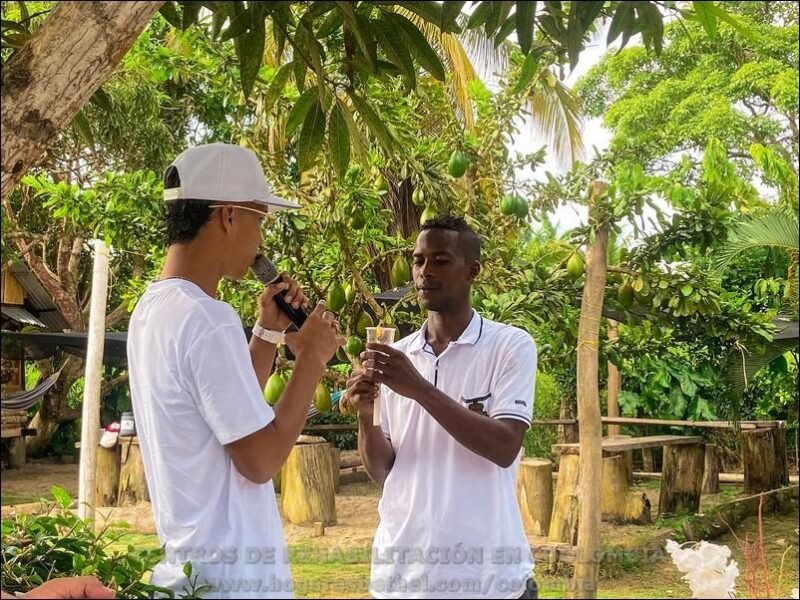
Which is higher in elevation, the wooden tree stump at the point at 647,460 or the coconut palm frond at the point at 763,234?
the coconut palm frond at the point at 763,234

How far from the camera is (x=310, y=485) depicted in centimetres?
641

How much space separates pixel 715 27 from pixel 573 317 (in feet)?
8.78

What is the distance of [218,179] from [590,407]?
9.50 feet

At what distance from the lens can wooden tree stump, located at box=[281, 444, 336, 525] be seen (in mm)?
6391

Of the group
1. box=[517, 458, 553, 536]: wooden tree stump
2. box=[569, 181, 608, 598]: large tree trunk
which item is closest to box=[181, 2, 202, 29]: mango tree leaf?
box=[569, 181, 608, 598]: large tree trunk

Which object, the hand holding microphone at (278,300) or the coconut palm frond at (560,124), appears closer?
the hand holding microphone at (278,300)

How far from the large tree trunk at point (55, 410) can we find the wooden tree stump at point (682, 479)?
6148 millimetres

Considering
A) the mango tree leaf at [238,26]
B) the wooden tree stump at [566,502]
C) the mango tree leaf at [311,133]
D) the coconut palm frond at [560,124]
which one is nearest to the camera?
the mango tree leaf at [238,26]

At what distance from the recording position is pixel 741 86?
8039 mm

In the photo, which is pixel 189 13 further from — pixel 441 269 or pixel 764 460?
pixel 764 460

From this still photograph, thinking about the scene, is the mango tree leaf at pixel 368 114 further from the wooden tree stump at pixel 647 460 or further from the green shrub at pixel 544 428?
the wooden tree stump at pixel 647 460

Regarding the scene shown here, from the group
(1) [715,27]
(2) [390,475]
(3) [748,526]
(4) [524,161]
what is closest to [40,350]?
(4) [524,161]

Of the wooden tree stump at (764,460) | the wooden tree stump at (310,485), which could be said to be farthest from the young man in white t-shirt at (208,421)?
the wooden tree stump at (764,460)

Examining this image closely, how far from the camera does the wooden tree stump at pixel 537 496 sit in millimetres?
5887
